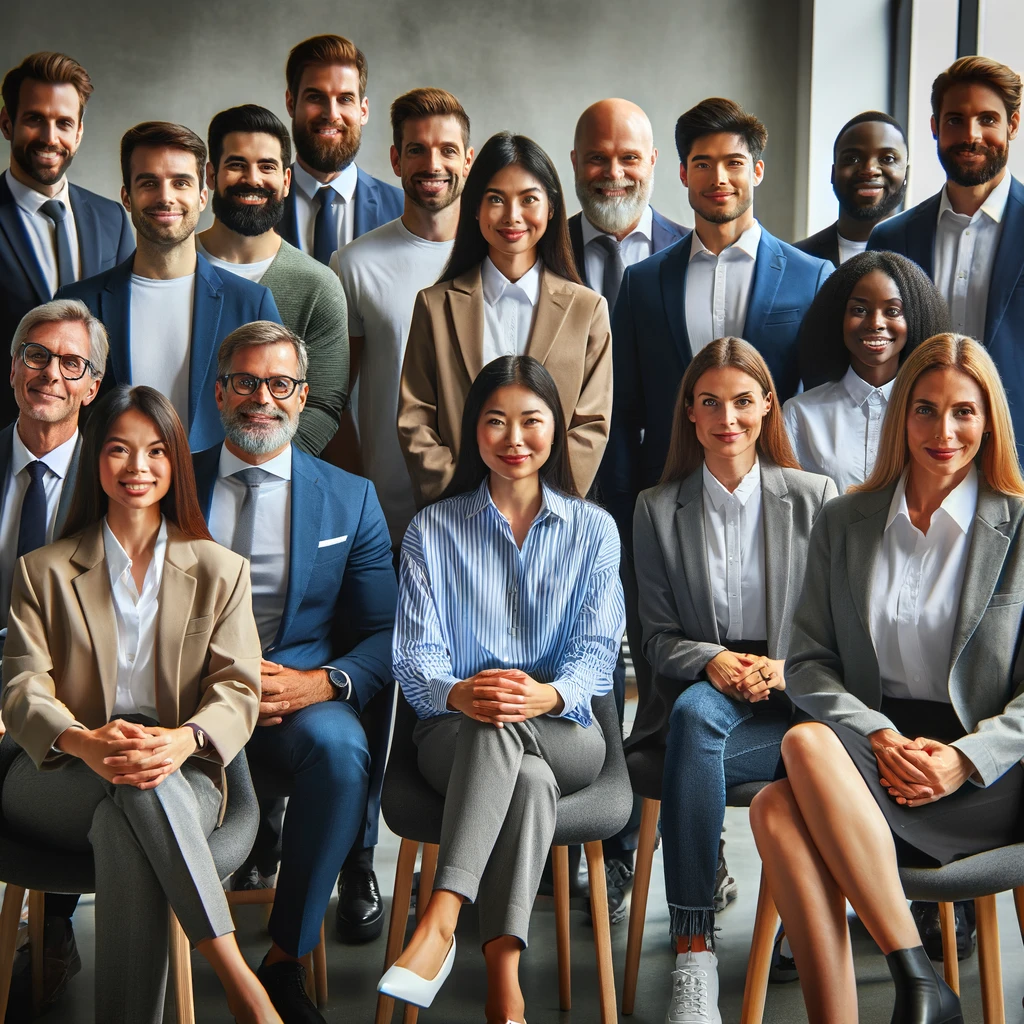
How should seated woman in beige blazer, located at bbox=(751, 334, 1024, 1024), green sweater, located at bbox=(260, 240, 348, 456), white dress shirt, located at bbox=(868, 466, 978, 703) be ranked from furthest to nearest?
green sweater, located at bbox=(260, 240, 348, 456)
white dress shirt, located at bbox=(868, 466, 978, 703)
seated woman in beige blazer, located at bbox=(751, 334, 1024, 1024)

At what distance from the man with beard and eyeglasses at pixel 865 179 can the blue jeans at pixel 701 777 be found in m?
1.87

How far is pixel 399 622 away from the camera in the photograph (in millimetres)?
2715

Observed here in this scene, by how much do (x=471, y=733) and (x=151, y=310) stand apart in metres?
1.48

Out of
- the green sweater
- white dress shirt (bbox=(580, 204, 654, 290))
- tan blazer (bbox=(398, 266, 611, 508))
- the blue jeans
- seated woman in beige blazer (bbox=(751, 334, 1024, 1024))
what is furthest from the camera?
white dress shirt (bbox=(580, 204, 654, 290))

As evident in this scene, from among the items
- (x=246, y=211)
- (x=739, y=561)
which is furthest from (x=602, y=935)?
(x=246, y=211)

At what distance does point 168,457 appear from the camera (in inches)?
100

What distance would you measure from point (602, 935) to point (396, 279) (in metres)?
1.85

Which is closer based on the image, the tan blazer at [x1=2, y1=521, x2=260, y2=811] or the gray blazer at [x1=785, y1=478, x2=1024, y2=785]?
the gray blazer at [x1=785, y1=478, x2=1024, y2=785]

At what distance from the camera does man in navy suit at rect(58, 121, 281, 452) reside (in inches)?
124

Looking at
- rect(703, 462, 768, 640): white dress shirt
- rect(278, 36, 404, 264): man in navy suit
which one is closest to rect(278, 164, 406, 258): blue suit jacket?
rect(278, 36, 404, 264): man in navy suit

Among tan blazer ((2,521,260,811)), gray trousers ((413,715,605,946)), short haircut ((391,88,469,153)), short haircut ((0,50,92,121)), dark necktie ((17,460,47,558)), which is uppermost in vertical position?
short haircut ((0,50,92,121))

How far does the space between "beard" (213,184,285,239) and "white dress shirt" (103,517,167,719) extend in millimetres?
1222

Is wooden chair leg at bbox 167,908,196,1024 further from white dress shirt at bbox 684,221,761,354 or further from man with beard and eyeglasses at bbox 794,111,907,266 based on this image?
man with beard and eyeglasses at bbox 794,111,907,266

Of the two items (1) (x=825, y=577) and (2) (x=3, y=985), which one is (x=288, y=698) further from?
(1) (x=825, y=577)
